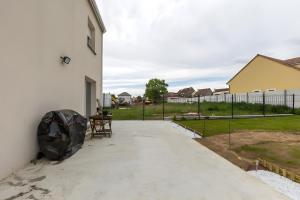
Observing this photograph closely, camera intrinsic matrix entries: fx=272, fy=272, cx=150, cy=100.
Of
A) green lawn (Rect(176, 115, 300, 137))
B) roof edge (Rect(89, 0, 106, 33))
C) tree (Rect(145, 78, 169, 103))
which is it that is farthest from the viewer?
tree (Rect(145, 78, 169, 103))

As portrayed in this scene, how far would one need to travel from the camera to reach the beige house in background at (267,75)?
87.8 ft

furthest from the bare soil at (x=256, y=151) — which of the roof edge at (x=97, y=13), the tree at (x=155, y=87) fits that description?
the tree at (x=155, y=87)

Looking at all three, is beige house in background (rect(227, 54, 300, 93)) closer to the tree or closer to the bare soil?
the bare soil

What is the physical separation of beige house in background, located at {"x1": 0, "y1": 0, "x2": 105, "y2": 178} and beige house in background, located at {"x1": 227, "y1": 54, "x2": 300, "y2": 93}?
24.3 m

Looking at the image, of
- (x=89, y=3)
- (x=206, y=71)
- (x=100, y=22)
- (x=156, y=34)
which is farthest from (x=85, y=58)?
(x=206, y=71)

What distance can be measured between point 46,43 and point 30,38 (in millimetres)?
861

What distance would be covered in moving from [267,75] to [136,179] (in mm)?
28841

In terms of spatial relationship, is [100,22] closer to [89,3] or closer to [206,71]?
[89,3]

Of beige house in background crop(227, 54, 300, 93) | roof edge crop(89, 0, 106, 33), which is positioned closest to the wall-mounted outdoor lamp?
roof edge crop(89, 0, 106, 33)

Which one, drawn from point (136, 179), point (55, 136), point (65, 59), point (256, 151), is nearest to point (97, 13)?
point (65, 59)

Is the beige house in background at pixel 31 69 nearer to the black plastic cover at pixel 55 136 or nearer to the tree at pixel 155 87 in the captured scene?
the black plastic cover at pixel 55 136

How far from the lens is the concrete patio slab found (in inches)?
132

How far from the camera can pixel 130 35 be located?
13734mm

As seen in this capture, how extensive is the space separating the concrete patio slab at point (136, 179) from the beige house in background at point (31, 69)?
1.77 feet
